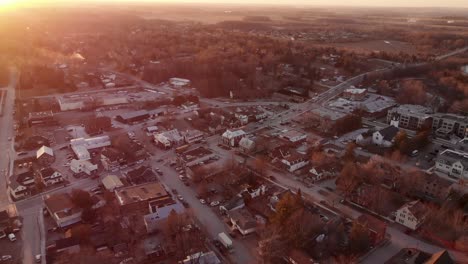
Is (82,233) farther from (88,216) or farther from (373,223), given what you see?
(373,223)

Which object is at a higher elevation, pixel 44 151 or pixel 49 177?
pixel 44 151

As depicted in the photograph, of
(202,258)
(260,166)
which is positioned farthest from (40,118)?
(202,258)

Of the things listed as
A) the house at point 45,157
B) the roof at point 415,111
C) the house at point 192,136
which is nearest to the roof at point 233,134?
the house at point 192,136

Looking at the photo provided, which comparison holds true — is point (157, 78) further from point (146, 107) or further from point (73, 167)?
point (73, 167)

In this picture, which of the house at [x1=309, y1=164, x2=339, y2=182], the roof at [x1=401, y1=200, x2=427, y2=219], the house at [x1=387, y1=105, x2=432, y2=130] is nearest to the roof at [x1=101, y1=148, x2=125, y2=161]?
the house at [x1=309, y1=164, x2=339, y2=182]


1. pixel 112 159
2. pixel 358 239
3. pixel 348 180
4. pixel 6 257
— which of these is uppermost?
pixel 348 180

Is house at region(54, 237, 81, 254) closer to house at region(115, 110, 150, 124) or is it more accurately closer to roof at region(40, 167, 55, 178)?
roof at region(40, 167, 55, 178)
